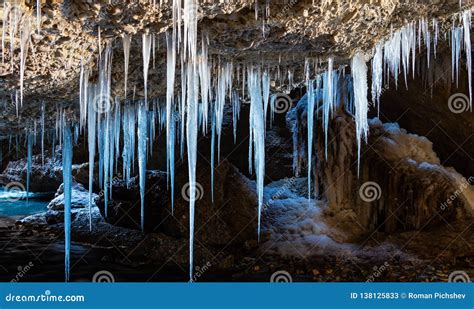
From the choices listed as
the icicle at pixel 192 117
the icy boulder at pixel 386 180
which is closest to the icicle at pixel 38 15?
the icicle at pixel 192 117

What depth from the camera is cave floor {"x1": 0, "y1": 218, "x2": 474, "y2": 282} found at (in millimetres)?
7484

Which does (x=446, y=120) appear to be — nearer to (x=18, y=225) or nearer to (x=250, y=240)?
(x=250, y=240)

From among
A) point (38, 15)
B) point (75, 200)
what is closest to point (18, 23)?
point (38, 15)

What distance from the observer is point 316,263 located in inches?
327

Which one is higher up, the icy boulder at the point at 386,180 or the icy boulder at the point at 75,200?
the icy boulder at the point at 386,180

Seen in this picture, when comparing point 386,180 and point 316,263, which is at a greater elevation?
point 386,180

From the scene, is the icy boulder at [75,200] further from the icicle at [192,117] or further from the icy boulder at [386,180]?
the icicle at [192,117]

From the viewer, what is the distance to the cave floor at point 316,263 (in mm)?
7484

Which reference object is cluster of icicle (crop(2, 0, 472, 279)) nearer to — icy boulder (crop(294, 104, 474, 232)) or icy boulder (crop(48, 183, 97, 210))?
icy boulder (crop(294, 104, 474, 232))

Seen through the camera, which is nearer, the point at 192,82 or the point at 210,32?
the point at 210,32

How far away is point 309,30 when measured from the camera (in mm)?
4516

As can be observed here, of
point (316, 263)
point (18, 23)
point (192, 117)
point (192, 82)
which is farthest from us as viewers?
point (316, 263)

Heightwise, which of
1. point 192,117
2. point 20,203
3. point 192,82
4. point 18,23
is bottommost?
point 20,203

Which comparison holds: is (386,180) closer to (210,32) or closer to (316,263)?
(316,263)
